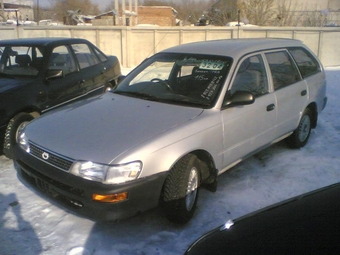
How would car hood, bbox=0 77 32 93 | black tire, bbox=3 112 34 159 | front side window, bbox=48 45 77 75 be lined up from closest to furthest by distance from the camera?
black tire, bbox=3 112 34 159
car hood, bbox=0 77 32 93
front side window, bbox=48 45 77 75

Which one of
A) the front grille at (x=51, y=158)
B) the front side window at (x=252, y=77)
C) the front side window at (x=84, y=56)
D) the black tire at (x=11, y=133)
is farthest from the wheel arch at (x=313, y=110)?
the black tire at (x=11, y=133)

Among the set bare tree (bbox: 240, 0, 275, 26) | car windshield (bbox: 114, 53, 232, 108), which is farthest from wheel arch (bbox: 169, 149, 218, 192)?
bare tree (bbox: 240, 0, 275, 26)

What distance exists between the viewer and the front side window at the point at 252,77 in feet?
13.1

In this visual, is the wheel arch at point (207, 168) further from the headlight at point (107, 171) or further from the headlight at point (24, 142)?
the headlight at point (24, 142)

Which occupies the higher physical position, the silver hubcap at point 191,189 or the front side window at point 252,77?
the front side window at point 252,77

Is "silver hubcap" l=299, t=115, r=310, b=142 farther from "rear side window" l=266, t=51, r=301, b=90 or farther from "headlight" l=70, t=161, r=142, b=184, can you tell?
"headlight" l=70, t=161, r=142, b=184

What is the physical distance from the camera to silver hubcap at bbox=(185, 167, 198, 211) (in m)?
3.30

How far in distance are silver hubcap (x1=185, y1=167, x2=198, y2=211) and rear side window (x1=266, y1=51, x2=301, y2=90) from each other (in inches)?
71.2

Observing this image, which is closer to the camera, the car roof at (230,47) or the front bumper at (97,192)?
the front bumper at (97,192)

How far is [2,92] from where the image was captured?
4.76 m

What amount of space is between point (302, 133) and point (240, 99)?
6.99 feet

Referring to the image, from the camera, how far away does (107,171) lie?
9.16 ft

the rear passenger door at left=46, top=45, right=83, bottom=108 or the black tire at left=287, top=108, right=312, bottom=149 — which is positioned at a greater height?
the rear passenger door at left=46, top=45, right=83, bottom=108

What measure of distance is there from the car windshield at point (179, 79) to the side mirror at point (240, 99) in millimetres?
145
